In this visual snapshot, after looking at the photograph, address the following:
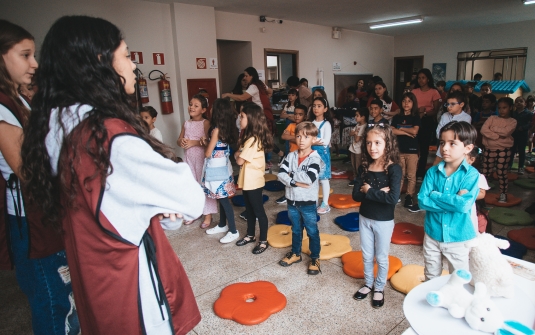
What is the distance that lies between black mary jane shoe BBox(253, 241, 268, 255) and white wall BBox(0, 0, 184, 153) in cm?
384

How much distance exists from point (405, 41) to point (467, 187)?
1110 centimetres

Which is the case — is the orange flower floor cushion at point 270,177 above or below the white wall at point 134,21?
below

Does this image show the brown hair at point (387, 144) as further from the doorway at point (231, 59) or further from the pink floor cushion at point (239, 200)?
the doorway at point (231, 59)

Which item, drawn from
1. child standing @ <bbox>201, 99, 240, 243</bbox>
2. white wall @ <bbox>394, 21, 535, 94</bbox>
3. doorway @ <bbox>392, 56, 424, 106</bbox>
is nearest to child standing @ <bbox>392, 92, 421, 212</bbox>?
child standing @ <bbox>201, 99, 240, 243</bbox>

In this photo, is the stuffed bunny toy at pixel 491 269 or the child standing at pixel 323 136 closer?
the stuffed bunny toy at pixel 491 269

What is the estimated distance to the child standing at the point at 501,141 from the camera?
A: 4000mm

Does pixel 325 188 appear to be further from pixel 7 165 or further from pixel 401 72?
pixel 401 72

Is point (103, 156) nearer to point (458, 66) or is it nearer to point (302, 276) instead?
point (302, 276)

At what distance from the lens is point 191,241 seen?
339 cm

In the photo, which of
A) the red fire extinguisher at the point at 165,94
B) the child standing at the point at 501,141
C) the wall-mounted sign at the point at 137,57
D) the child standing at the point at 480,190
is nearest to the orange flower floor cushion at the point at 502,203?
the child standing at the point at 501,141

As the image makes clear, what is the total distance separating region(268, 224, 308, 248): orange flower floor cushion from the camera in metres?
3.15

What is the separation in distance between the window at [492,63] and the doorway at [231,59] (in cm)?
716

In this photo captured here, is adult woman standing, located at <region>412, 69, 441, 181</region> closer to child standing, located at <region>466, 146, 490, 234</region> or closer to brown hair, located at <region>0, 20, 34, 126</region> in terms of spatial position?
child standing, located at <region>466, 146, 490, 234</region>

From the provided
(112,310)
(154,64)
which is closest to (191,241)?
(112,310)
